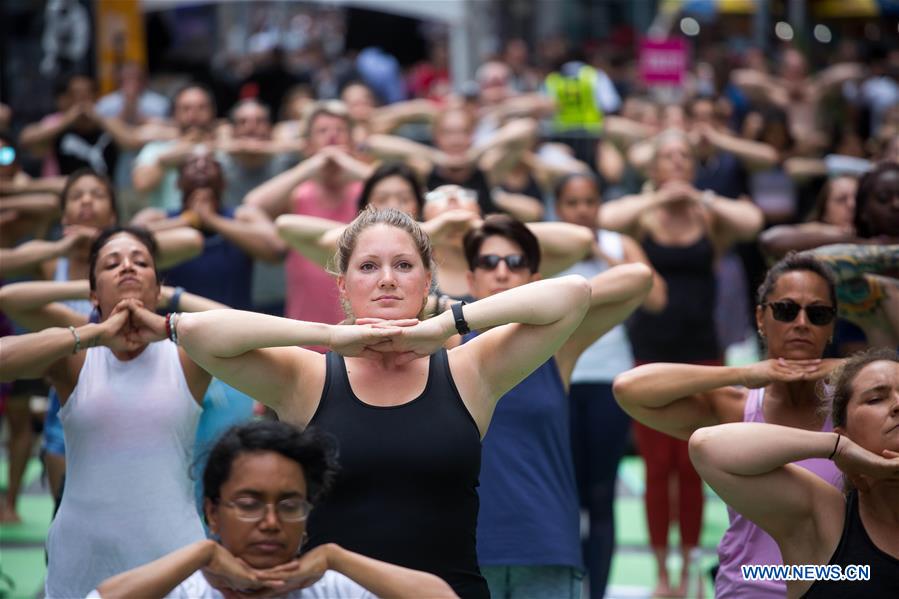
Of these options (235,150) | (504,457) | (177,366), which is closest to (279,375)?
(177,366)

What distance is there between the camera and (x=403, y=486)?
3.50 meters

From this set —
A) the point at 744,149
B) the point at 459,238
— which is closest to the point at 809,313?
the point at 459,238

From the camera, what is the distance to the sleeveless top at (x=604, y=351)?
21.4ft

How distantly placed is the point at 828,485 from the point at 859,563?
0.25 m

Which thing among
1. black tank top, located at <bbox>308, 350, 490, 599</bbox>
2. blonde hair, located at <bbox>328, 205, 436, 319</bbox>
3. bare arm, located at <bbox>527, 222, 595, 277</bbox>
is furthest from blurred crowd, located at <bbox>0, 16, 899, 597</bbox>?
black tank top, located at <bbox>308, 350, 490, 599</bbox>

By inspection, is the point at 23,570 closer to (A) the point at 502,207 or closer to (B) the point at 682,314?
(A) the point at 502,207

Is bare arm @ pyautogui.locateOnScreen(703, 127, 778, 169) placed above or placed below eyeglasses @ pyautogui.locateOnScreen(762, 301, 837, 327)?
above

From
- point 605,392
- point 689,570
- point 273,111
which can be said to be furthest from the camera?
point 273,111

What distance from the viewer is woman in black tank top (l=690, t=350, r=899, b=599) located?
347 cm

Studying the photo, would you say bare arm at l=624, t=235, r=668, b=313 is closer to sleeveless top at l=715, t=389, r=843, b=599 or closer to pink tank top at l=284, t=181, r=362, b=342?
pink tank top at l=284, t=181, r=362, b=342

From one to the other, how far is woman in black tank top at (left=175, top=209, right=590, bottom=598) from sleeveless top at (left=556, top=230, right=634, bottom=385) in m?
2.54

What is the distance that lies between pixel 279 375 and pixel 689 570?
383 cm

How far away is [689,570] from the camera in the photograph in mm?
6965

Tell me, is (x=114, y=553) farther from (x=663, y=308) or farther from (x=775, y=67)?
(x=775, y=67)
